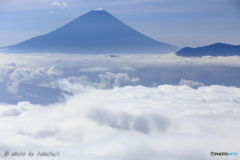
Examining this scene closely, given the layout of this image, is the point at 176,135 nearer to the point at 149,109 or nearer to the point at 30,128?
the point at 149,109

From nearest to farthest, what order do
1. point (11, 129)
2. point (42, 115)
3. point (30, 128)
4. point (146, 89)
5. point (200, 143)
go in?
point (200, 143)
point (11, 129)
point (30, 128)
point (42, 115)
point (146, 89)

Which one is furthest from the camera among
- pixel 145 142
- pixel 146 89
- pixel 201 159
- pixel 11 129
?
pixel 146 89

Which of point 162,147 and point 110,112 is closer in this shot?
point 162,147

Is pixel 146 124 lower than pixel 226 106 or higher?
lower

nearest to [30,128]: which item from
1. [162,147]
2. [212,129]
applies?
[162,147]

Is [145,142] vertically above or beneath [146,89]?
beneath

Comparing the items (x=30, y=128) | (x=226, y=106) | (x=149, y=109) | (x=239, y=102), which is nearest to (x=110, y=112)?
(x=149, y=109)

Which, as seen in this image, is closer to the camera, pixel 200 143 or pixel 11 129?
pixel 200 143

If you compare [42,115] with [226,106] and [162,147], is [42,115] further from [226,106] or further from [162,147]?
[226,106]

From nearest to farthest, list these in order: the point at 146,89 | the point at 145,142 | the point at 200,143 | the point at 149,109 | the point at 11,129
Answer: the point at 200,143 < the point at 145,142 < the point at 11,129 < the point at 149,109 < the point at 146,89
